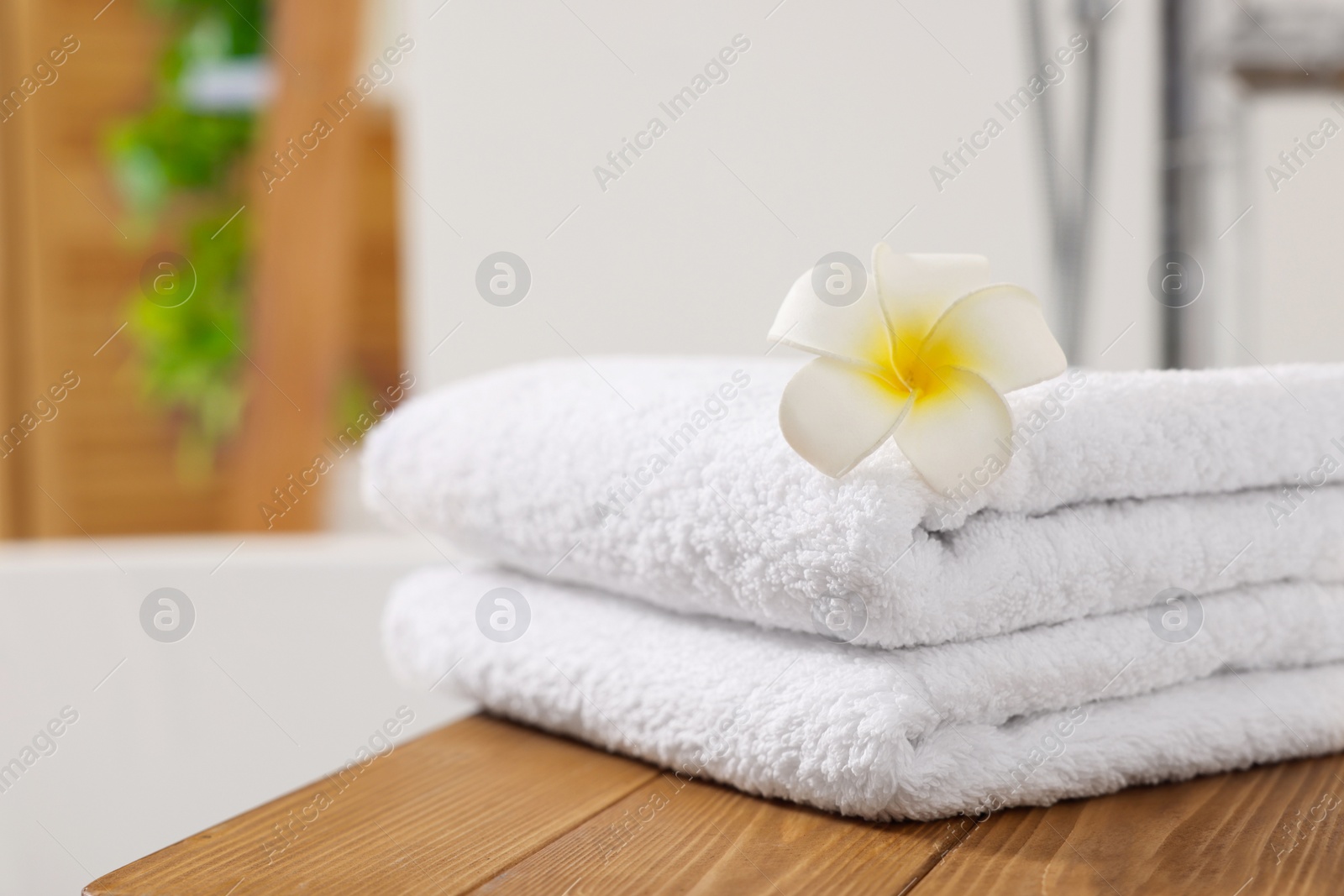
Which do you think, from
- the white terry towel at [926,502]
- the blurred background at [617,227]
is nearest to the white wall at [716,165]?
the blurred background at [617,227]

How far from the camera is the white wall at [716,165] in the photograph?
2.82ft

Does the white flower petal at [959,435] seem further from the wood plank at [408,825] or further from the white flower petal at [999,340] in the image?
the wood plank at [408,825]

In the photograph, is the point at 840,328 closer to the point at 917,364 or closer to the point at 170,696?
the point at 917,364

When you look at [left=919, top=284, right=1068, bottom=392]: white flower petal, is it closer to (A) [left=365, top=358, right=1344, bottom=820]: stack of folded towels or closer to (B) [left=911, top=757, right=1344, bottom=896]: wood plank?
(A) [left=365, top=358, right=1344, bottom=820]: stack of folded towels

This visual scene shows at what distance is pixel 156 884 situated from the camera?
361 mm

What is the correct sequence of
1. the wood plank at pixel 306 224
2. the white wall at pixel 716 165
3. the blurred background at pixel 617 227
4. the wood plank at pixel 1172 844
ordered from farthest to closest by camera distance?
1. the wood plank at pixel 306 224
2. the white wall at pixel 716 165
3. the blurred background at pixel 617 227
4. the wood plank at pixel 1172 844

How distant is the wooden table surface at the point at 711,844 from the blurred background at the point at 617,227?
0.21m

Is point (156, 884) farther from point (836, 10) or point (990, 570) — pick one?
point (836, 10)

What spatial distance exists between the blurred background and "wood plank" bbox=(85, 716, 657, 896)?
0.18 m

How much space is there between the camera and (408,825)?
16.2 inches

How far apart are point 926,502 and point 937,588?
0.03 metres

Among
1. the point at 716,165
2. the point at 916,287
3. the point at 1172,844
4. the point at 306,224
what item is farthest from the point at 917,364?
the point at 306,224

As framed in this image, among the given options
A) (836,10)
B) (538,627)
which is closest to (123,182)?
(836,10)

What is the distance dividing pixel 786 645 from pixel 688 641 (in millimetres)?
48
